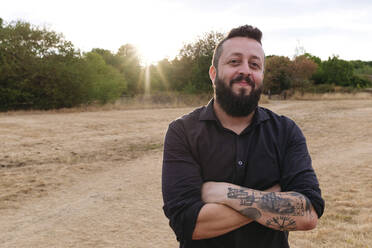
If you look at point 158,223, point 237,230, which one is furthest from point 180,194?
point 158,223

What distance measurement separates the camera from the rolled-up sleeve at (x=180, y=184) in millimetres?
1867

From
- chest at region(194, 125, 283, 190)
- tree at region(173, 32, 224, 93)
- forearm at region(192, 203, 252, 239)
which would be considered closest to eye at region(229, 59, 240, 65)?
chest at region(194, 125, 283, 190)

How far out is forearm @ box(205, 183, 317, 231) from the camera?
6.15 ft

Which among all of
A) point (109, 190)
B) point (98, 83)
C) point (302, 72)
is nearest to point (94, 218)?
point (109, 190)

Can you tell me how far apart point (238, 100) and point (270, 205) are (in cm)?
70

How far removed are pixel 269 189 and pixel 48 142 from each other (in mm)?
9877

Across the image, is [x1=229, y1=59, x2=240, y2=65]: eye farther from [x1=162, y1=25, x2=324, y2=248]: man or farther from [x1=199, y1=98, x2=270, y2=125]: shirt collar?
[x1=199, y1=98, x2=270, y2=125]: shirt collar

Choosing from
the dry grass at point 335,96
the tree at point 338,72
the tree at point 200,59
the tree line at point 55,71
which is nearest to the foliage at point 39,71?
the tree line at point 55,71

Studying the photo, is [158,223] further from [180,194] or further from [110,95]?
[110,95]

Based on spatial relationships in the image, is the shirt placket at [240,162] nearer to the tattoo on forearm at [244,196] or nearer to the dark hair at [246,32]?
the tattoo on forearm at [244,196]

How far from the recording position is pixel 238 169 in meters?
1.95

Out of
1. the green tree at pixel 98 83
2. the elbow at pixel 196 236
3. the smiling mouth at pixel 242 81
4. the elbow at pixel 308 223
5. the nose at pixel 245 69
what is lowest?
the elbow at pixel 196 236

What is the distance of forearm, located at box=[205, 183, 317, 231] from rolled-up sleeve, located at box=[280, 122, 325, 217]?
6cm

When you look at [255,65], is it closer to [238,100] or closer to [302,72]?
[238,100]
